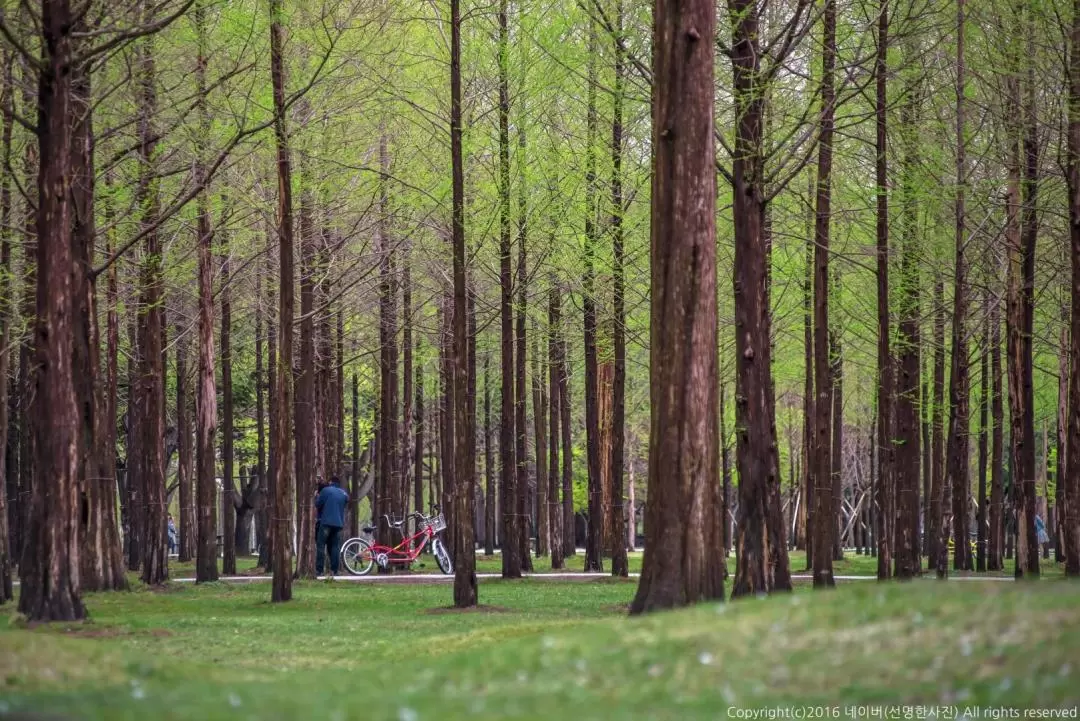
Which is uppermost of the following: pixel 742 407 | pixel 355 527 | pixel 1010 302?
pixel 1010 302

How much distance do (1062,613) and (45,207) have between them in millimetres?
10446

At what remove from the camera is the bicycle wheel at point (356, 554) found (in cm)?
2806

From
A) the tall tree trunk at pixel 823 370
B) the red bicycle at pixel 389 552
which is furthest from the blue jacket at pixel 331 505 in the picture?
the tall tree trunk at pixel 823 370

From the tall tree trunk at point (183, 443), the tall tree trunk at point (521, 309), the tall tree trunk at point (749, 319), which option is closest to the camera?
the tall tree trunk at point (749, 319)

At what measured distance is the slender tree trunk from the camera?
22.9m

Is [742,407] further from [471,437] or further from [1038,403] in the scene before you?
[1038,403]

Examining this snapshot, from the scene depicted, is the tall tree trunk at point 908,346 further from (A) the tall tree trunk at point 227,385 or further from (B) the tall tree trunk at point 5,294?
(B) the tall tree trunk at point 5,294

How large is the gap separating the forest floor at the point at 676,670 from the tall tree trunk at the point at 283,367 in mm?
6773

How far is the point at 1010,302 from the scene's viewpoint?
21.6 m

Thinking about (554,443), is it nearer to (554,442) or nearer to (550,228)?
(554,442)

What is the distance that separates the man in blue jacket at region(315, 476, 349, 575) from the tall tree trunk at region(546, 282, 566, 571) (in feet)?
15.9

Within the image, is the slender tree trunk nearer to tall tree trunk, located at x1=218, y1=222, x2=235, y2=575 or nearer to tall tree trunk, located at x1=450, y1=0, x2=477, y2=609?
tall tree trunk, located at x1=450, y1=0, x2=477, y2=609

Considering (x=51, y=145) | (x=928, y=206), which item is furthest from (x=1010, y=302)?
(x=51, y=145)

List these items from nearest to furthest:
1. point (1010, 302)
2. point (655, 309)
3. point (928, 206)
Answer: point (655, 309) → point (1010, 302) → point (928, 206)
